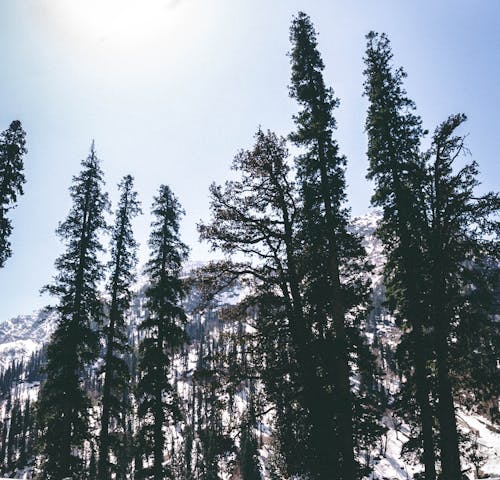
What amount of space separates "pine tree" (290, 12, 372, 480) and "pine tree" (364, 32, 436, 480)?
2.40 meters

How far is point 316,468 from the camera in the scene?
1206 cm

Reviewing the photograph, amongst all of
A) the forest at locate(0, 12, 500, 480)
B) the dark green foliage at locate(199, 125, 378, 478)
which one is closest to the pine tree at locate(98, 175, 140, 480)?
the forest at locate(0, 12, 500, 480)

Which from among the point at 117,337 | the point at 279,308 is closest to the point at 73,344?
the point at 117,337

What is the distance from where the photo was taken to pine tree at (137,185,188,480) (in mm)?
19719

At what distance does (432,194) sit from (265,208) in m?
5.98

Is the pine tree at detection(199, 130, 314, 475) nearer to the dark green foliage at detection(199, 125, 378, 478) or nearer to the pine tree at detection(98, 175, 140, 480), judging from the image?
the dark green foliage at detection(199, 125, 378, 478)

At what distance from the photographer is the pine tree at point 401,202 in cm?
1588

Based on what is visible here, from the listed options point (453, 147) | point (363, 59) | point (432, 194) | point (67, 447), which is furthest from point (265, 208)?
point (67, 447)

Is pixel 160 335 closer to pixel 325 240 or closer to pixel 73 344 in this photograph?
pixel 73 344

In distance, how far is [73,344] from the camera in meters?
19.3

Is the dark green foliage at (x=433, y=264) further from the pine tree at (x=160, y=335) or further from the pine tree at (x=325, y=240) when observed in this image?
the pine tree at (x=160, y=335)

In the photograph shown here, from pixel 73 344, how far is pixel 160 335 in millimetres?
4134

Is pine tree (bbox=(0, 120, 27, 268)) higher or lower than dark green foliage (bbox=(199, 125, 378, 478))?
higher

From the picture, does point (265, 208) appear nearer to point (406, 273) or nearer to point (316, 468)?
point (406, 273)
